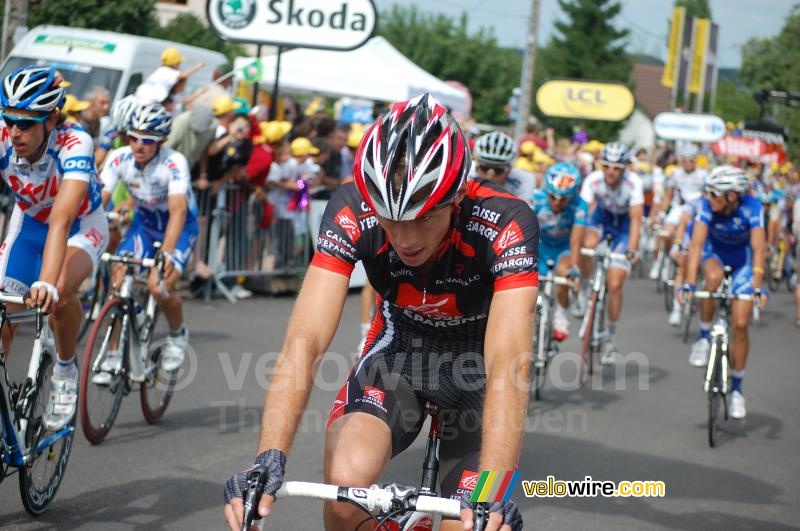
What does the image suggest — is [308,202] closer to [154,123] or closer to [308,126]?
[308,126]

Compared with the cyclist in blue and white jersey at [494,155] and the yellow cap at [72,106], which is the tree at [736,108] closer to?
the yellow cap at [72,106]

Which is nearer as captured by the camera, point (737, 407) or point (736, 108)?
point (737, 407)

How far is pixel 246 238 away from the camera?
13914 mm

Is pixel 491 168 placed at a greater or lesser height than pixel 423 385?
greater

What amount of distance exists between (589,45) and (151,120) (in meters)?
79.2

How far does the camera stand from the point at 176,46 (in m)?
15.7

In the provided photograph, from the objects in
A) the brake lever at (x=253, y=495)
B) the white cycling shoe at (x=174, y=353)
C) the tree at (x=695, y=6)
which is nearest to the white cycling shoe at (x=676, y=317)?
the white cycling shoe at (x=174, y=353)

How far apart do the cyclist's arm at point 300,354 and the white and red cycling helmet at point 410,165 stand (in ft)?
1.48

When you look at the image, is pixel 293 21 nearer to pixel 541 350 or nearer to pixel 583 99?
pixel 541 350

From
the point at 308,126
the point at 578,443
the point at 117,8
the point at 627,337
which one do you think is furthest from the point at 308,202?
the point at 117,8


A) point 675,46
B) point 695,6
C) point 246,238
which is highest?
point 695,6

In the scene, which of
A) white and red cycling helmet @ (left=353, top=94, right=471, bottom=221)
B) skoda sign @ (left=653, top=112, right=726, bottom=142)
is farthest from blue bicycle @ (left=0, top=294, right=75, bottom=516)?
skoda sign @ (left=653, top=112, right=726, bottom=142)

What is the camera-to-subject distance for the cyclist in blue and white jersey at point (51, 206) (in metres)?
5.34

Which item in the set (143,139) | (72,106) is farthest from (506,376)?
(72,106)
